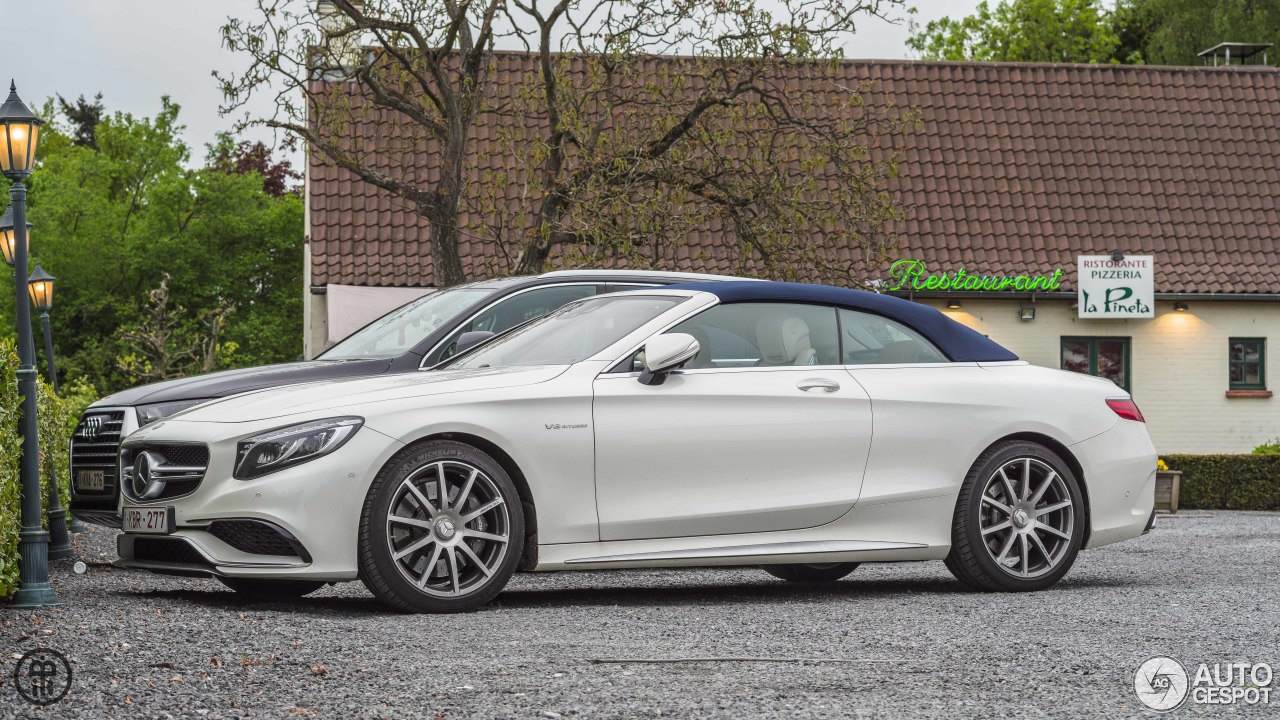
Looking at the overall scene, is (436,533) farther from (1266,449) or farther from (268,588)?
(1266,449)

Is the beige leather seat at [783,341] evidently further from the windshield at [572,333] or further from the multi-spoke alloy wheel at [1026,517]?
the multi-spoke alloy wheel at [1026,517]

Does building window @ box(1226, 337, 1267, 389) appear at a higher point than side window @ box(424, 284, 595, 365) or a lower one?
lower

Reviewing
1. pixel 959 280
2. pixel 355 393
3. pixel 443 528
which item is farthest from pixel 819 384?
pixel 959 280

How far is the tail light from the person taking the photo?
30.4 ft

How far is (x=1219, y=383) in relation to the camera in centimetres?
3006

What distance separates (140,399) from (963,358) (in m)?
4.91

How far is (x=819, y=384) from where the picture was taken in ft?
27.6

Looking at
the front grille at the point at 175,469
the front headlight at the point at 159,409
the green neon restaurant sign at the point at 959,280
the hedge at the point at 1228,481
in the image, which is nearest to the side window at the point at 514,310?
the front headlight at the point at 159,409

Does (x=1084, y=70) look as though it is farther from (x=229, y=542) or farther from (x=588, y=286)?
(x=229, y=542)

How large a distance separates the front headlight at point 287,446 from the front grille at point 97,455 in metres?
3.29

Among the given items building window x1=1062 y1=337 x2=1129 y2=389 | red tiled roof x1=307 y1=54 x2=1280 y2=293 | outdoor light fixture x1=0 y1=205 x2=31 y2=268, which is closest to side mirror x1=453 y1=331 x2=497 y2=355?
outdoor light fixture x1=0 y1=205 x2=31 y2=268

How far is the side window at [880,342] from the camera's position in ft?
28.6

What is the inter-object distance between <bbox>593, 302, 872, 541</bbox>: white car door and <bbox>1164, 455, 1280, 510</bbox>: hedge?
57.9 feet

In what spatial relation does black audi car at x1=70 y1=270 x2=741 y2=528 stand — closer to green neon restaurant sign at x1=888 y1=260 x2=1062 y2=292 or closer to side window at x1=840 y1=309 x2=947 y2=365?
side window at x1=840 y1=309 x2=947 y2=365
